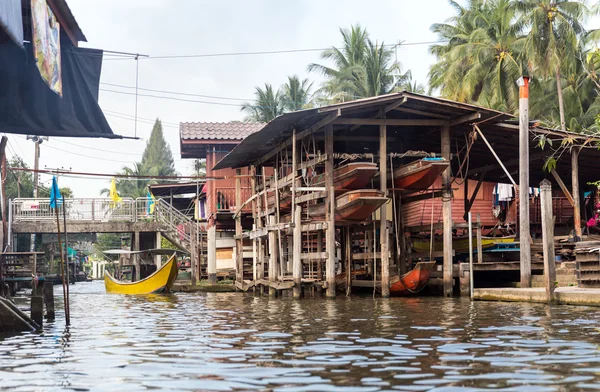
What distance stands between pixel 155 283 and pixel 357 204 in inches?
385

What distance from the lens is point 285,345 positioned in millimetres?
8148

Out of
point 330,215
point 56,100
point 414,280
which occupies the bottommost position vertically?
point 414,280

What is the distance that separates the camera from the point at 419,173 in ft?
57.6

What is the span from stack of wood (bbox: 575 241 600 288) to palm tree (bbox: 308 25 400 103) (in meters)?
24.7

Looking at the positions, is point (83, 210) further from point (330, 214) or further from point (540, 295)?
point (540, 295)

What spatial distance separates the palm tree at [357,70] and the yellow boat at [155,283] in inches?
661

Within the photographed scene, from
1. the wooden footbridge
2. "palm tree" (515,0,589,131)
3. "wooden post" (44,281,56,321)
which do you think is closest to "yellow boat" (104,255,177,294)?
the wooden footbridge

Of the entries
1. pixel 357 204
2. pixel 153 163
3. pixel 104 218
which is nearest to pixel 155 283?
pixel 104 218

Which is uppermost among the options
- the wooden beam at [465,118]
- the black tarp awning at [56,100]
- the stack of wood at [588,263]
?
the wooden beam at [465,118]

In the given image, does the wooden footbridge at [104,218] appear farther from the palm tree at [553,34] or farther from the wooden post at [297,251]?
the palm tree at [553,34]

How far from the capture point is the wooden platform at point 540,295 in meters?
12.7

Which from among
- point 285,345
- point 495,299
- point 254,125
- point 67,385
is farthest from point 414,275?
point 254,125

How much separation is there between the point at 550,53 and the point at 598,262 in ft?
61.5

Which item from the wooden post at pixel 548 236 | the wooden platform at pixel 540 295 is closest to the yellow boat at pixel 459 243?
the wooden platform at pixel 540 295
